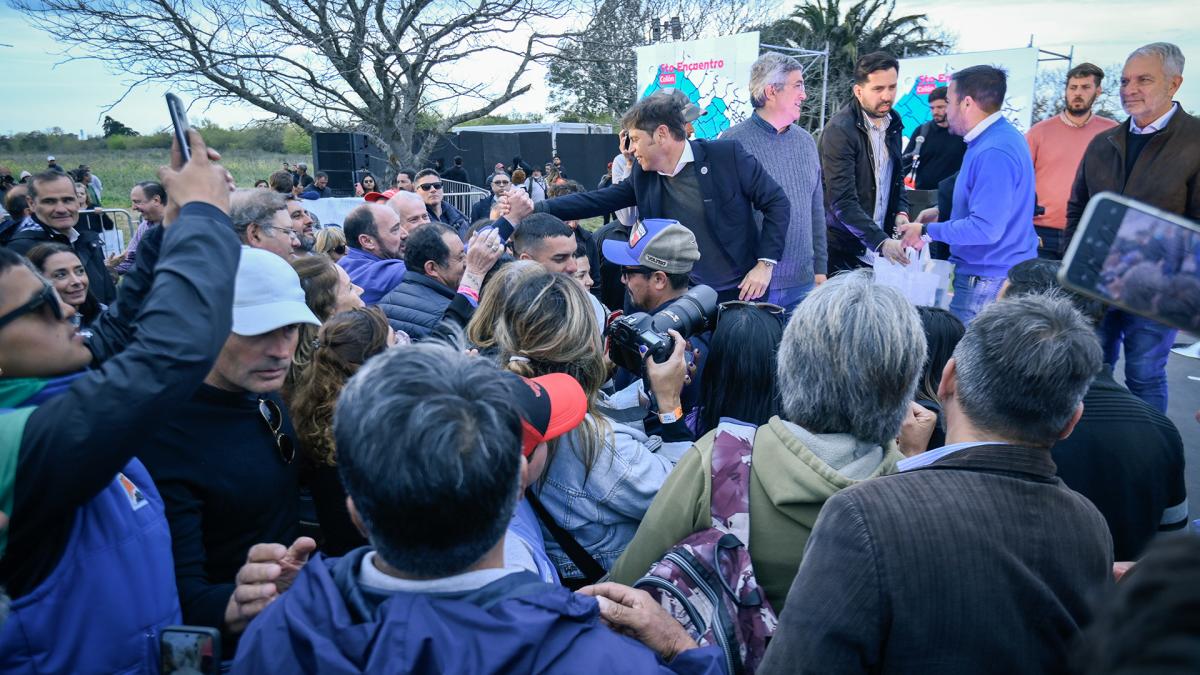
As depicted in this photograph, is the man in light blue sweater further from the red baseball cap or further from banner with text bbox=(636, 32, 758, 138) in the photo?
banner with text bbox=(636, 32, 758, 138)

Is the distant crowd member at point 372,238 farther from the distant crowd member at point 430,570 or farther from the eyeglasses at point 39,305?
the distant crowd member at point 430,570

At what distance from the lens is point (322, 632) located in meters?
1.00

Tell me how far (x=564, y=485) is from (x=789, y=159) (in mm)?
3100

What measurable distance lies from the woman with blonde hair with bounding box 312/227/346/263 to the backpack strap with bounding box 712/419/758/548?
468cm

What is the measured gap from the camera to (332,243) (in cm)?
569

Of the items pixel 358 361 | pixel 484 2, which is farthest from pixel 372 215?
pixel 484 2

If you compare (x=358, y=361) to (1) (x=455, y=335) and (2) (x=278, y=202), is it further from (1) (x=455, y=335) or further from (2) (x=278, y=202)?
(2) (x=278, y=202)

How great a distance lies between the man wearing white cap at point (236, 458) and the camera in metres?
1.64

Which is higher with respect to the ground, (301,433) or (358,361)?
(358,361)

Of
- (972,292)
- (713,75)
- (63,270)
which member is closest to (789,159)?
(972,292)

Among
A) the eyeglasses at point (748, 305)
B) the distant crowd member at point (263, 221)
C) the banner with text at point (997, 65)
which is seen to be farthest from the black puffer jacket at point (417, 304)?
the banner with text at point (997, 65)

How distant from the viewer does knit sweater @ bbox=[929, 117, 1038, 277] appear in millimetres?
4094

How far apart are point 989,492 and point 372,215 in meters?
4.63

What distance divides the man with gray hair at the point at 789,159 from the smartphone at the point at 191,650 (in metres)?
3.72
